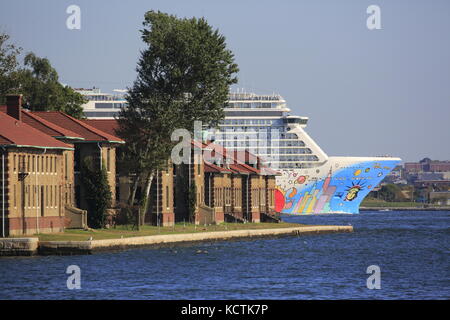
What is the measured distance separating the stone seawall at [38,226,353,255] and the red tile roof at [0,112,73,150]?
22.7 ft

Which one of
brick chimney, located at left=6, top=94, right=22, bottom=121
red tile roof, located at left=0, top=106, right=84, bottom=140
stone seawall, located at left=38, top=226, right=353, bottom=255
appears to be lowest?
stone seawall, located at left=38, top=226, right=353, bottom=255

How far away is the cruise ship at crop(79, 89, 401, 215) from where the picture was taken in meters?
184

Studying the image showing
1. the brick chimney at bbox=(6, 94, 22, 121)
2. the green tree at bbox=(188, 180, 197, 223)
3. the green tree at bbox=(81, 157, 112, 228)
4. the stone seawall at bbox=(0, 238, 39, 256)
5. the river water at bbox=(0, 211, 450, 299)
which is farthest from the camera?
the green tree at bbox=(188, 180, 197, 223)

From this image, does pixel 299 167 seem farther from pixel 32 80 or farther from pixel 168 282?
pixel 168 282

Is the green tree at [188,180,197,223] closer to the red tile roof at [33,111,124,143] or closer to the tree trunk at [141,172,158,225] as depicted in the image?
the tree trunk at [141,172,158,225]

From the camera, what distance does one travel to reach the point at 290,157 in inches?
7441

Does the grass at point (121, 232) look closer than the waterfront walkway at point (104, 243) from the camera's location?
No

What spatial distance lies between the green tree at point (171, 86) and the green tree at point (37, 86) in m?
16.5

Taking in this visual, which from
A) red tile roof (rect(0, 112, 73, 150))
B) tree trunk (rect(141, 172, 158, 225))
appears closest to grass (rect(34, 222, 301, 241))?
tree trunk (rect(141, 172, 158, 225))

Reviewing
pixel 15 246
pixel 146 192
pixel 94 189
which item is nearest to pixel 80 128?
pixel 94 189

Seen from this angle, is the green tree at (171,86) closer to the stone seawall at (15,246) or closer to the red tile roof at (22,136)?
the red tile roof at (22,136)

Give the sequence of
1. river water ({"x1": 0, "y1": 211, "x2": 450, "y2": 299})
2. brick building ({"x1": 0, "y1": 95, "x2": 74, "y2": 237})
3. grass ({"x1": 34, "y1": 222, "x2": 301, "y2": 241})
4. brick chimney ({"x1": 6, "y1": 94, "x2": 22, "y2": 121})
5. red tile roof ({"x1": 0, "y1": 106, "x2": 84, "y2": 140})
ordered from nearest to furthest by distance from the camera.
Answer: river water ({"x1": 0, "y1": 211, "x2": 450, "y2": 299})
brick building ({"x1": 0, "y1": 95, "x2": 74, "y2": 237})
grass ({"x1": 34, "y1": 222, "x2": 301, "y2": 241})
brick chimney ({"x1": 6, "y1": 94, "x2": 22, "y2": 121})
red tile roof ({"x1": 0, "y1": 106, "x2": 84, "y2": 140})

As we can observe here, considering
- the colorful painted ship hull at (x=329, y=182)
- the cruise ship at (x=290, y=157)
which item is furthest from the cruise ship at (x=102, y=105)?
the colorful painted ship hull at (x=329, y=182)

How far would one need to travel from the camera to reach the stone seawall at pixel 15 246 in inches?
2596
